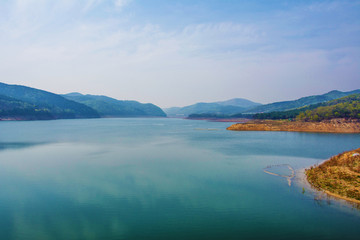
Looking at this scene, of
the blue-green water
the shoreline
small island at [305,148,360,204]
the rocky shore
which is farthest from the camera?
the rocky shore

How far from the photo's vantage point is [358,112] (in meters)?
67.6

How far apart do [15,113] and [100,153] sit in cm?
13439

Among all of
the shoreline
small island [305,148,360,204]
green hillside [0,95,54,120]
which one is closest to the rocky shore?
the shoreline

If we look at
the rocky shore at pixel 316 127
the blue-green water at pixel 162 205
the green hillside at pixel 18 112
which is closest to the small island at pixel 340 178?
the blue-green water at pixel 162 205

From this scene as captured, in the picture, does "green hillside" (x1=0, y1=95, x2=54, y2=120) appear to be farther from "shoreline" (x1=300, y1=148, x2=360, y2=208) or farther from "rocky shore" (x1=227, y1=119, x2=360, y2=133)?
"shoreline" (x1=300, y1=148, x2=360, y2=208)

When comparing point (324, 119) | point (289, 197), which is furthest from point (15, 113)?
point (289, 197)

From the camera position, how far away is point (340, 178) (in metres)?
17.3

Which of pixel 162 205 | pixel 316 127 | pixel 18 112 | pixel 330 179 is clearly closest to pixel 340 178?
pixel 330 179

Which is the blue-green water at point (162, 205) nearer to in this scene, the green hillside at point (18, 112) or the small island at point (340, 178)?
the small island at point (340, 178)

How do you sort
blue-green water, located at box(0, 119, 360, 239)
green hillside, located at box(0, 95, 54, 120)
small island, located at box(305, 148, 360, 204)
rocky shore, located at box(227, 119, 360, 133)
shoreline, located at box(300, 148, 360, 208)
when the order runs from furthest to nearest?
green hillside, located at box(0, 95, 54, 120) < rocky shore, located at box(227, 119, 360, 133) < small island, located at box(305, 148, 360, 204) < shoreline, located at box(300, 148, 360, 208) < blue-green water, located at box(0, 119, 360, 239)

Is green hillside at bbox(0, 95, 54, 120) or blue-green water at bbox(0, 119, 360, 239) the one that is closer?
blue-green water at bbox(0, 119, 360, 239)

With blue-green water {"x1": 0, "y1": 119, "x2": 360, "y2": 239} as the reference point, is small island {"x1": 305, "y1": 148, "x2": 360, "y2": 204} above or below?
above

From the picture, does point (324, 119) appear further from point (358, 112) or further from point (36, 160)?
point (36, 160)

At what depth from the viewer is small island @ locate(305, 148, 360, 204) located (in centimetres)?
1476
